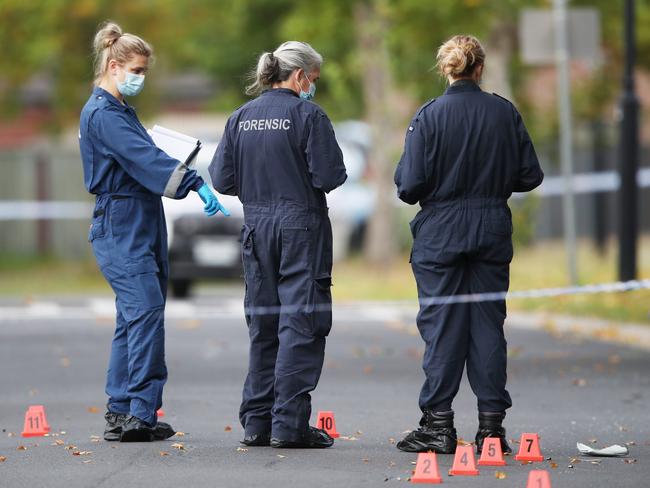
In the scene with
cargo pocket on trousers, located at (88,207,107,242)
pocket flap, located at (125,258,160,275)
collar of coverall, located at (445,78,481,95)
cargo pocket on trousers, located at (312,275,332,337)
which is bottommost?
cargo pocket on trousers, located at (312,275,332,337)

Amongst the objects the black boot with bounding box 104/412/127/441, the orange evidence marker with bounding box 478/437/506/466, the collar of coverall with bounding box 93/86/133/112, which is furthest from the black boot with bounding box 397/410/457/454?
the collar of coverall with bounding box 93/86/133/112

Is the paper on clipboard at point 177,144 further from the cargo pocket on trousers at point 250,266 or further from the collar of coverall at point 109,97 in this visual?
the cargo pocket on trousers at point 250,266

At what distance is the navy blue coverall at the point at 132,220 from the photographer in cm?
884

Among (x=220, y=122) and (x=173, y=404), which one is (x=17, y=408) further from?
(x=220, y=122)

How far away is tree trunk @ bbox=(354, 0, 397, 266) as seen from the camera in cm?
2659

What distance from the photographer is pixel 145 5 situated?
96.8 ft

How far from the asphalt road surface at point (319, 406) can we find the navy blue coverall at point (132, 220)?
364 mm

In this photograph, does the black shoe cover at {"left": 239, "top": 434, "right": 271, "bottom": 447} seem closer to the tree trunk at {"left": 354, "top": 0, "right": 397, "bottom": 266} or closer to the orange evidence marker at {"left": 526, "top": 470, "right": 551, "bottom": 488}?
the orange evidence marker at {"left": 526, "top": 470, "right": 551, "bottom": 488}

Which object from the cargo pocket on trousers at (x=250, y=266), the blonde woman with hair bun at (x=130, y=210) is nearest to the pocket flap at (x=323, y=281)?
the cargo pocket on trousers at (x=250, y=266)

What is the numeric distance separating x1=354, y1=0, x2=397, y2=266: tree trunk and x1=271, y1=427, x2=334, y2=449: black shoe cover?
18073 mm

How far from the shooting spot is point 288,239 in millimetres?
8586

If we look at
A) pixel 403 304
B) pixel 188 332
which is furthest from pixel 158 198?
pixel 403 304

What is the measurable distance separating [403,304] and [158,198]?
10.3 metres

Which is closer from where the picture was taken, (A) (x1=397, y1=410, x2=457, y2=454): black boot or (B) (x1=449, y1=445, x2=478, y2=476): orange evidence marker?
(B) (x1=449, y1=445, x2=478, y2=476): orange evidence marker
